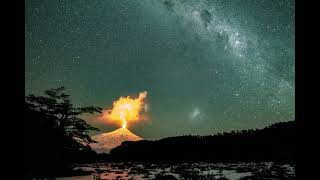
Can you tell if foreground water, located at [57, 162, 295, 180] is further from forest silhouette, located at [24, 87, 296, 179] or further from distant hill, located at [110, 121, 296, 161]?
distant hill, located at [110, 121, 296, 161]

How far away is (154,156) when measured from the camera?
7994cm

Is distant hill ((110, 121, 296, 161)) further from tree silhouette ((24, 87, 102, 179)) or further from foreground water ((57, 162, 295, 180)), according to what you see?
tree silhouette ((24, 87, 102, 179))

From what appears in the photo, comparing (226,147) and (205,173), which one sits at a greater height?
(205,173)

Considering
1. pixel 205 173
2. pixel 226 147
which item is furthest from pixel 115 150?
pixel 205 173

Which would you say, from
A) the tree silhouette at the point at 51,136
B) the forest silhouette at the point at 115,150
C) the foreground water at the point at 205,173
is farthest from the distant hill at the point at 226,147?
the tree silhouette at the point at 51,136

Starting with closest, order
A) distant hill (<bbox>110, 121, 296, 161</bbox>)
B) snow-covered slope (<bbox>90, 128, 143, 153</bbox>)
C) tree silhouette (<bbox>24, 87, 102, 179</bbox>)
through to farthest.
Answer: tree silhouette (<bbox>24, 87, 102, 179</bbox>) → distant hill (<bbox>110, 121, 296, 161</bbox>) → snow-covered slope (<bbox>90, 128, 143, 153</bbox>)

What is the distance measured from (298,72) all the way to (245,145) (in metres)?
69.6

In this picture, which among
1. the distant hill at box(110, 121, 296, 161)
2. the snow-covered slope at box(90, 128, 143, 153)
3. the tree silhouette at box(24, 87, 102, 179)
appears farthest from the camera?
the snow-covered slope at box(90, 128, 143, 153)

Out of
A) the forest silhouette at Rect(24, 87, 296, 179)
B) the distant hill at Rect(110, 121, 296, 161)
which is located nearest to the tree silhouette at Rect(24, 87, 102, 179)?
the forest silhouette at Rect(24, 87, 296, 179)

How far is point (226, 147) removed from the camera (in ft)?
234

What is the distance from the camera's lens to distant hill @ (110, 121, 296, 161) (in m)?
62.1

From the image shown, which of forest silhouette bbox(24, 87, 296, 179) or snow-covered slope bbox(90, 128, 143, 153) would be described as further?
snow-covered slope bbox(90, 128, 143, 153)

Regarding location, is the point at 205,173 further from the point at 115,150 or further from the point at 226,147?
the point at 115,150

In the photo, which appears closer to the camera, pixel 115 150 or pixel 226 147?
pixel 226 147
